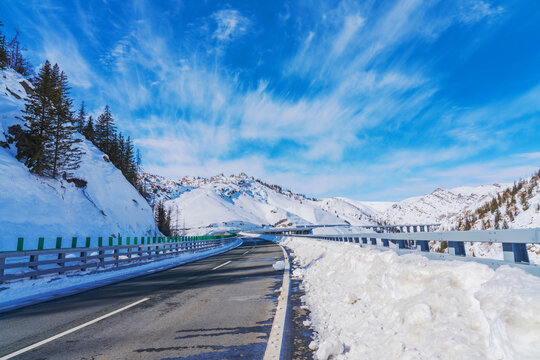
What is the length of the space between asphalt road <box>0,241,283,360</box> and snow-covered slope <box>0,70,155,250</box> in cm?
2019

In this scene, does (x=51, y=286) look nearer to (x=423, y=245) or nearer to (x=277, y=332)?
(x=277, y=332)

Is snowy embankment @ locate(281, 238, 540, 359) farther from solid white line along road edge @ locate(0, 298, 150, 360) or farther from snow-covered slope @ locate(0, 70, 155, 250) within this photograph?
snow-covered slope @ locate(0, 70, 155, 250)

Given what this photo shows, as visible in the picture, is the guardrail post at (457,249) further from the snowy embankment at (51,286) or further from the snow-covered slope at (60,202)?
the snow-covered slope at (60,202)

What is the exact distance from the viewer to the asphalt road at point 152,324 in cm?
427

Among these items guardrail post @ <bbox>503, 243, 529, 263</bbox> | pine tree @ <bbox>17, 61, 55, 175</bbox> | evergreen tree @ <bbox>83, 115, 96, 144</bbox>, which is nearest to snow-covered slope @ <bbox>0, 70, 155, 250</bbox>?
pine tree @ <bbox>17, 61, 55, 175</bbox>

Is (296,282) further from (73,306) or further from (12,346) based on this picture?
(12,346)

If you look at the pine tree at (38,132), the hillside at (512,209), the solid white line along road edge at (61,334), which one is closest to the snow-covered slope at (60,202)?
the pine tree at (38,132)

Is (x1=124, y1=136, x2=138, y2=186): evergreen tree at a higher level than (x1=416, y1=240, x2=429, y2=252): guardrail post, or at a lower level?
higher

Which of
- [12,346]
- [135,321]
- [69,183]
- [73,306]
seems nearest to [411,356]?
[135,321]

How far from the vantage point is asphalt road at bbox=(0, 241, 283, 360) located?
4266mm

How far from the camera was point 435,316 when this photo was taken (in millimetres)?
3150

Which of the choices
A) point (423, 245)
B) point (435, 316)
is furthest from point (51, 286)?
point (435, 316)

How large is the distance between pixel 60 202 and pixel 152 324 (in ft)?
108

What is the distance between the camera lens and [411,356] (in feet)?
9.19
